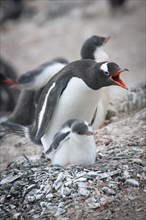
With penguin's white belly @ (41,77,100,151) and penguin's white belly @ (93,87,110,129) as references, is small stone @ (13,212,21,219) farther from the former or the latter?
penguin's white belly @ (93,87,110,129)

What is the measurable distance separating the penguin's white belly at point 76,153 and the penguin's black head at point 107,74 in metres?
→ 0.55

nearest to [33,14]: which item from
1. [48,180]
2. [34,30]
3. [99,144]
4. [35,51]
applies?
[34,30]

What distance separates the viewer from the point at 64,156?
537 cm

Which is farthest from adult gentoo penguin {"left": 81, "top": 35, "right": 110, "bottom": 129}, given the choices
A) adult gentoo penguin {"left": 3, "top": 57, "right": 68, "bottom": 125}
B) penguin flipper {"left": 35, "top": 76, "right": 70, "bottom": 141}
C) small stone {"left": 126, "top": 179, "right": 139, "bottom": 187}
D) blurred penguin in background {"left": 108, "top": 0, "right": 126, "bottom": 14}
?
blurred penguin in background {"left": 108, "top": 0, "right": 126, "bottom": 14}

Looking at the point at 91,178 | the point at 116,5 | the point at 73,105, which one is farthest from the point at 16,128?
the point at 116,5

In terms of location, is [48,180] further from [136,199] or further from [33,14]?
[33,14]

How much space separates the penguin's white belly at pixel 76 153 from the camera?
5.24 m

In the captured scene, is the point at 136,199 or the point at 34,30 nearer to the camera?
the point at 136,199

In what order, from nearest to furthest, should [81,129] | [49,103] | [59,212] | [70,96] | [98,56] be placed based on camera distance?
[59,212] → [81,129] → [70,96] → [49,103] → [98,56]

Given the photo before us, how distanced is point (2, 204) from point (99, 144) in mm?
1404

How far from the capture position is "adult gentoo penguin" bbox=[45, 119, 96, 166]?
5.20 metres

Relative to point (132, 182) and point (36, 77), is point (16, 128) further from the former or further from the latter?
point (132, 182)

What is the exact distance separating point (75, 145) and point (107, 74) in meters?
0.71

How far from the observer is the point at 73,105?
5859 millimetres
